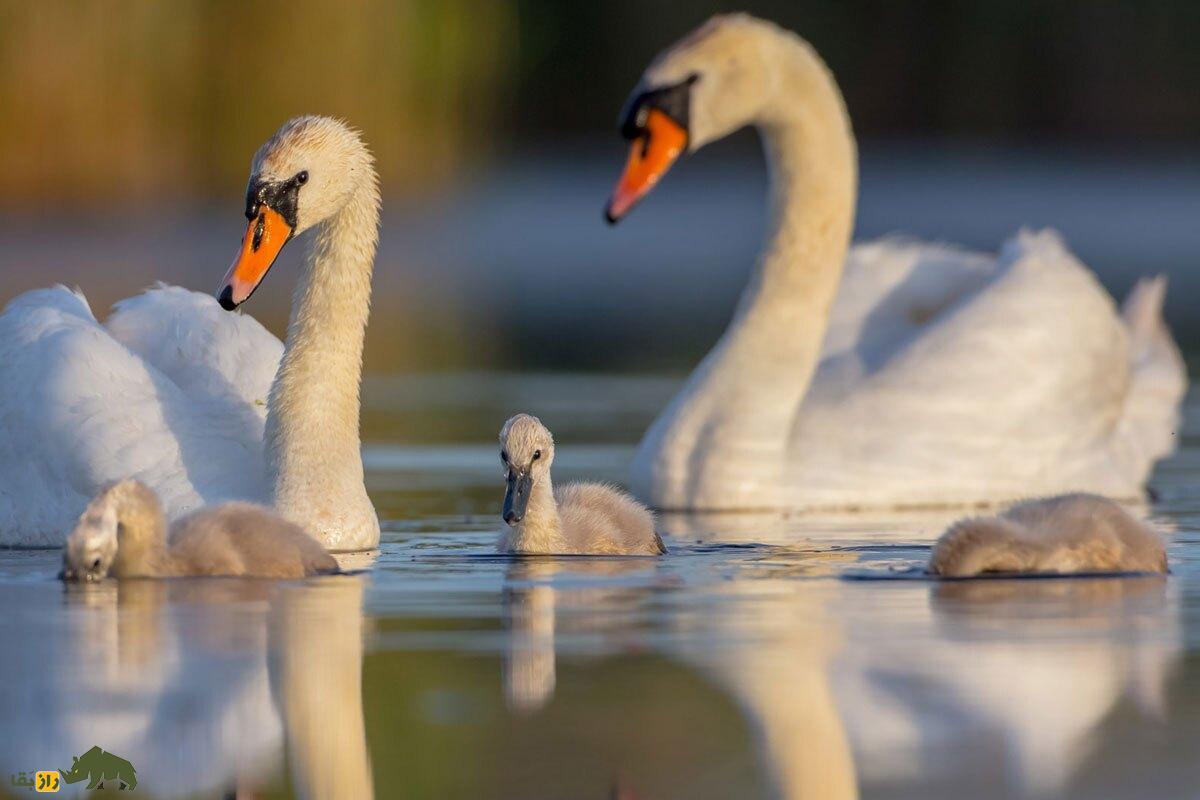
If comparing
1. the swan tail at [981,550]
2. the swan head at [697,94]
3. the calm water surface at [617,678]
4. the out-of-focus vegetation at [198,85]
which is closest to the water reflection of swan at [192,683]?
the calm water surface at [617,678]

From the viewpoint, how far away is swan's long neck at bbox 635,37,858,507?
9703 mm

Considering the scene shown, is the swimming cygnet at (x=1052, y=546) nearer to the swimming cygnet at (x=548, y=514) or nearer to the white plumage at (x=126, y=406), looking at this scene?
the swimming cygnet at (x=548, y=514)

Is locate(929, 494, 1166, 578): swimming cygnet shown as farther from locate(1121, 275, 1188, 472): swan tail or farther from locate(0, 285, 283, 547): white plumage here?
locate(1121, 275, 1188, 472): swan tail

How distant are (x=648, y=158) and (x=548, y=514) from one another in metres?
2.24

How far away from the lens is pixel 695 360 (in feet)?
48.9

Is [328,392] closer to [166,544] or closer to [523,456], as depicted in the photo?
[523,456]

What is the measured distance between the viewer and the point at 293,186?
8148mm

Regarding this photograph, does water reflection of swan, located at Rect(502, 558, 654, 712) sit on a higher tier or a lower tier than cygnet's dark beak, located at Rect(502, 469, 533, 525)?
lower

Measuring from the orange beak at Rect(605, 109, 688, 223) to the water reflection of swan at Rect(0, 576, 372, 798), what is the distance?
267 centimetres

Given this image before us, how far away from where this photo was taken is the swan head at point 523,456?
7543 mm

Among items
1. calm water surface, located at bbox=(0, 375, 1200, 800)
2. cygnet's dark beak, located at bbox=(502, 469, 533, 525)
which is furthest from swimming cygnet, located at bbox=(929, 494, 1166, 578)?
cygnet's dark beak, located at bbox=(502, 469, 533, 525)

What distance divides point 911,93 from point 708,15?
3193mm

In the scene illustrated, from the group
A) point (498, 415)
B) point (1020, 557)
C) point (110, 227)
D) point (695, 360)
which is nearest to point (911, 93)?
point (110, 227)

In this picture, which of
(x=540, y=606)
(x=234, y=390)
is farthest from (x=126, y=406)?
(x=540, y=606)
